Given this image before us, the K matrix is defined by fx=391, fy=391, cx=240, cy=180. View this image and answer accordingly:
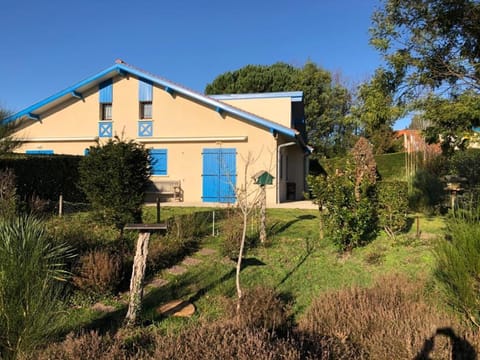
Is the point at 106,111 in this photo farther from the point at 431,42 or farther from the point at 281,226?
the point at 431,42

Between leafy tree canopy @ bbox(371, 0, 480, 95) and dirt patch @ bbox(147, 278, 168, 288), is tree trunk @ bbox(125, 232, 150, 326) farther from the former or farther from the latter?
leafy tree canopy @ bbox(371, 0, 480, 95)

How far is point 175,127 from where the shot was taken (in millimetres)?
15953

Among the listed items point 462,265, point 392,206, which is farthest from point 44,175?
point 462,265

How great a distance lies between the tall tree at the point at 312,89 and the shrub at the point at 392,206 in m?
23.7

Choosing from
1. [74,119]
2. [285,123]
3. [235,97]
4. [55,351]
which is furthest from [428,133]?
[74,119]

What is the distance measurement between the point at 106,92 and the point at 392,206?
43.2ft

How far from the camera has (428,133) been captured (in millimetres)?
6227

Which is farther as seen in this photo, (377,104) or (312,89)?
(312,89)

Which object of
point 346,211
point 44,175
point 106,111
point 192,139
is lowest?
point 346,211

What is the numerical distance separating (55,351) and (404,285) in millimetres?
3759

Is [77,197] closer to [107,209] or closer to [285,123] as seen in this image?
[107,209]

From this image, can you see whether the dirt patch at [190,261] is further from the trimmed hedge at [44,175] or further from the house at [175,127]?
the house at [175,127]

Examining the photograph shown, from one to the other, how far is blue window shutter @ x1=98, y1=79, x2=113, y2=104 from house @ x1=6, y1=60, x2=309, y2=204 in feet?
0.14

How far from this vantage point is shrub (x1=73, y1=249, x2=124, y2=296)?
517 cm
